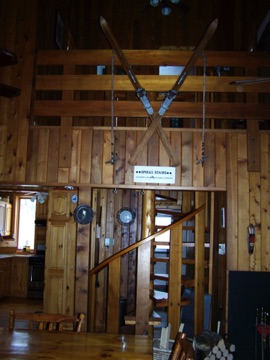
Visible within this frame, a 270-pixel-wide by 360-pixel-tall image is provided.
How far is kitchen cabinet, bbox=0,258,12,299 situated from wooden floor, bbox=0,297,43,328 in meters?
0.18

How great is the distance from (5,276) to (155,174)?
5576 millimetres

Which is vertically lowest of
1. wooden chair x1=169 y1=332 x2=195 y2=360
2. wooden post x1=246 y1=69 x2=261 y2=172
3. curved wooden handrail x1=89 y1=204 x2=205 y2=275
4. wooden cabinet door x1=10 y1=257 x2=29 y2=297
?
wooden cabinet door x1=10 y1=257 x2=29 y2=297

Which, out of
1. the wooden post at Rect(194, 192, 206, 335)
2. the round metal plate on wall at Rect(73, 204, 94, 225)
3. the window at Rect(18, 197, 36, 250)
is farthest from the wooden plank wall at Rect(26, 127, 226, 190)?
the window at Rect(18, 197, 36, 250)

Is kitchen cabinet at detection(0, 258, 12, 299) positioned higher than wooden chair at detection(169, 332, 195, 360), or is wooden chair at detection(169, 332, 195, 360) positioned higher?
wooden chair at detection(169, 332, 195, 360)

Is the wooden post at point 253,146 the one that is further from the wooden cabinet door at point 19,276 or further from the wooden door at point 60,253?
the wooden cabinet door at point 19,276

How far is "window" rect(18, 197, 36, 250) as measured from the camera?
9.78m

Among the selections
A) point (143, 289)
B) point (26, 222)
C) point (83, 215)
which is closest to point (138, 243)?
point (143, 289)

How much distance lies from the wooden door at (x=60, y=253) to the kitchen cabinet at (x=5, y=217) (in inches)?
125

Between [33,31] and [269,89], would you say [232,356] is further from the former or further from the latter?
[33,31]

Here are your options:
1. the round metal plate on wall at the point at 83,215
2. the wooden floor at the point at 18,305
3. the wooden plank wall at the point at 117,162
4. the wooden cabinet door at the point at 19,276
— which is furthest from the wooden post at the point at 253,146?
the wooden cabinet door at the point at 19,276

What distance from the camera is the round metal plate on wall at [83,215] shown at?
16.1 feet

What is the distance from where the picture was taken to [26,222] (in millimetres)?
9898

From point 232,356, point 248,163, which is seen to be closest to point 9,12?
point 248,163

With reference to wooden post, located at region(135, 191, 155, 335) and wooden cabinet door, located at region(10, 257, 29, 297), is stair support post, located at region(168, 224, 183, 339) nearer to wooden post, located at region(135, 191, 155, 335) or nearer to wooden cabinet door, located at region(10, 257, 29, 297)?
wooden post, located at region(135, 191, 155, 335)
